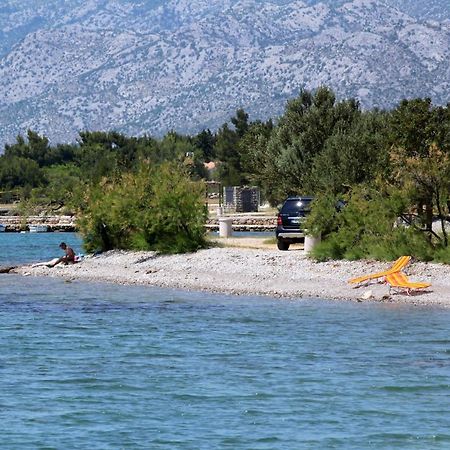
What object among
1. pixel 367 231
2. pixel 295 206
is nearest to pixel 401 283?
pixel 367 231

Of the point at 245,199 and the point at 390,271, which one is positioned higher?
the point at 245,199

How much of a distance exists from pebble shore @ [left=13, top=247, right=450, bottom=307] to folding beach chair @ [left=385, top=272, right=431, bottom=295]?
0.22 meters

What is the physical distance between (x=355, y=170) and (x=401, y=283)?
88.5ft

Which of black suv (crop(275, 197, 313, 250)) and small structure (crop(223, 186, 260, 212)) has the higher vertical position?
small structure (crop(223, 186, 260, 212))

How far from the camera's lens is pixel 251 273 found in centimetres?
4072

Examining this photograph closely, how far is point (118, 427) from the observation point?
65.2 feet

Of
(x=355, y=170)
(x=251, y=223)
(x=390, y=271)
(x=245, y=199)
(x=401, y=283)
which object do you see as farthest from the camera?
(x=245, y=199)

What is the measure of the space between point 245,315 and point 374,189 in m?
10.3

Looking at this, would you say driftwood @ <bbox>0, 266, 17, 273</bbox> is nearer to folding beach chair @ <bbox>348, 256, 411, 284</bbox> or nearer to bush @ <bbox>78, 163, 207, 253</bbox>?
bush @ <bbox>78, 163, 207, 253</bbox>

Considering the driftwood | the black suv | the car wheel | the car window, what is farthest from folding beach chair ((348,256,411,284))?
the driftwood

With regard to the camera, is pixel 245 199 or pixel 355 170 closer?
pixel 355 170

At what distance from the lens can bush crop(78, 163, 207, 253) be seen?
46.5 meters

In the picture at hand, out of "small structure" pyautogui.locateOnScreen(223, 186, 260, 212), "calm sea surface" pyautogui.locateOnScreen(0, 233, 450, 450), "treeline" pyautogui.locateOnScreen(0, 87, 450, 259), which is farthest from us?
"small structure" pyautogui.locateOnScreen(223, 186, 260, 212)

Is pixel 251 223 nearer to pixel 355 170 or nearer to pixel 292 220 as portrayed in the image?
pixel 355 170
